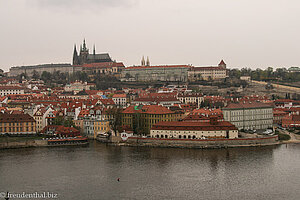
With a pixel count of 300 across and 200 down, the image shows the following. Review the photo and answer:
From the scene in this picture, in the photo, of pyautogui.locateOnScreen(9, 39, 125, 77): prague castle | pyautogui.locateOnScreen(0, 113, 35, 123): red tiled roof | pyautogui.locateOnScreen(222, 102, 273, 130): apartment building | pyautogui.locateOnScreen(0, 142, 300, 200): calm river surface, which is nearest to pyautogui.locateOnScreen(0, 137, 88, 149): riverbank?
pyautogui.locateOnScreen(0, 142, 300, 200): calm river surface

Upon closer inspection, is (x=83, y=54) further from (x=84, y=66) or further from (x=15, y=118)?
(x=15, y=118)

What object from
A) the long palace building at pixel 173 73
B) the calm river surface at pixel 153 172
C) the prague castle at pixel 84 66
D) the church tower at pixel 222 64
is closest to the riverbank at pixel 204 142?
the calm river surface at pixel 153 172

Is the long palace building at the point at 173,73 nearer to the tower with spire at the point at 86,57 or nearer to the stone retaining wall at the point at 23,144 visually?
the tower with spire at the point at 86,57

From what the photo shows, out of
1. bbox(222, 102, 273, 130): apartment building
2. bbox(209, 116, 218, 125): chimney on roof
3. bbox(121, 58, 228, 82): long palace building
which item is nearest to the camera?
bbox(209, 116, 218, 125): chimney on roof

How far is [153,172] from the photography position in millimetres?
34125

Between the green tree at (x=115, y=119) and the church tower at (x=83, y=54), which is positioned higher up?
the church tower at (x=83, y=54)

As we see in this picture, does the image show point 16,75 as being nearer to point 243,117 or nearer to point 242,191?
point 243,117

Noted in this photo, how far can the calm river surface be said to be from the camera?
95.6ft

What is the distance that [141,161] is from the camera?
37719 mm

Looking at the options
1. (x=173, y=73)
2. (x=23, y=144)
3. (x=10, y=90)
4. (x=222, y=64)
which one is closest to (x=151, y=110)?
(x=23, y=144)

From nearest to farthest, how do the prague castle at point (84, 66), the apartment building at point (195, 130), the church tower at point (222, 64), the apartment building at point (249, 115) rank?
the apartment building at point (195, 130) < the apartment building at point (249, 115) < the church tower at point (222, 64) < the prague castle at point (84, 66)

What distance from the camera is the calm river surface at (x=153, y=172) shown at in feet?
95.6

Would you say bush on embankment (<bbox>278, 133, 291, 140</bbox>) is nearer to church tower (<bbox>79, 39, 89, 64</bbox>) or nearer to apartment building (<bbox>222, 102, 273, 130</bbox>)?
apartment building (<bbox>222, 102, 273, 130</bbox>)

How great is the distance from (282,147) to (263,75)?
72.7 metres
